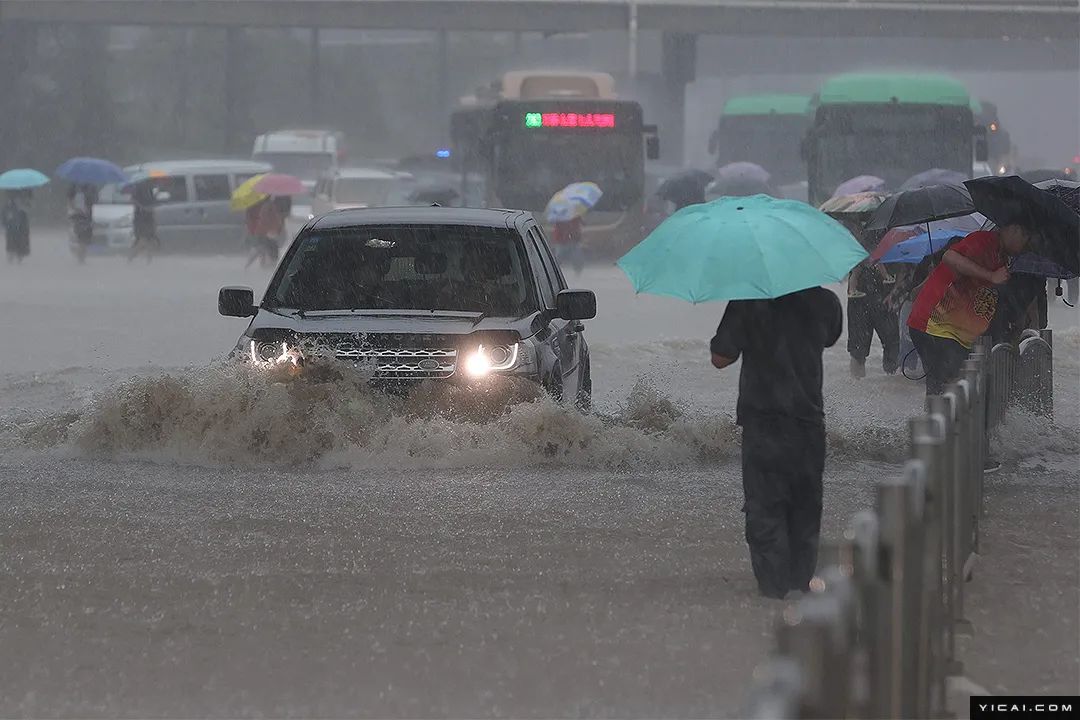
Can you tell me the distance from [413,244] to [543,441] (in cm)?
136

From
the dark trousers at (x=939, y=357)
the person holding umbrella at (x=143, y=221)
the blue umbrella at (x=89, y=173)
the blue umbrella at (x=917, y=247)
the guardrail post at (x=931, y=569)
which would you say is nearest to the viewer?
the guardrail post at (x=931, y=569)

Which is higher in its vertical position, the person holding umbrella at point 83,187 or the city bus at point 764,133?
the city bus at point 764,133

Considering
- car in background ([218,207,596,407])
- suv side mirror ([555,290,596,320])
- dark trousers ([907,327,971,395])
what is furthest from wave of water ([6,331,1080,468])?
dark trousers ([907,327,971,395])

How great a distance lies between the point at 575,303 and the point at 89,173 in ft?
81.4

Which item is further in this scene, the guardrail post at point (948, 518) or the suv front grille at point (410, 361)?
the suv front grille at point (410, 361)

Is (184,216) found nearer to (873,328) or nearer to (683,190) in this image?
(683,190)

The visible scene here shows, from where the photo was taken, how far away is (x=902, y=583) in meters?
4.20

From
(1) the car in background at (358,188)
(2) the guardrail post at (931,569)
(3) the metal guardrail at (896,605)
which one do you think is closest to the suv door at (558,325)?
(3) the metal guardrail at (896,605)

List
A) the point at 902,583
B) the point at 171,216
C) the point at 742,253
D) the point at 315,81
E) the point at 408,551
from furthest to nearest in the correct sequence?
the point at 315,81
the point at 171,216
the point at 408,551
the point at 742,253
the point at 902,583

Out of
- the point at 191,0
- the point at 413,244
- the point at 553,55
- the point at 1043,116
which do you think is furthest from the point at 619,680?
the point at 1043,116

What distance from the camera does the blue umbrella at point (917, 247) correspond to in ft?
41.9

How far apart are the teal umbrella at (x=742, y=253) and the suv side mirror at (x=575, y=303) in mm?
2789

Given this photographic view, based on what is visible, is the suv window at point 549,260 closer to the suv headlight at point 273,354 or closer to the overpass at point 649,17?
the suv headlight at point 273,354

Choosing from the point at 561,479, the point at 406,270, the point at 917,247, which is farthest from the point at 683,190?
the point at 561,479
